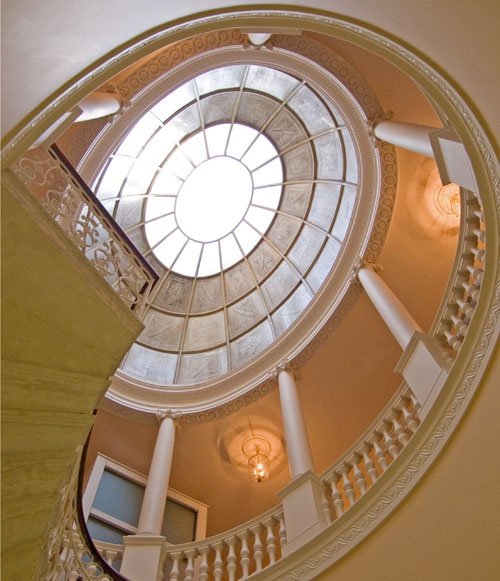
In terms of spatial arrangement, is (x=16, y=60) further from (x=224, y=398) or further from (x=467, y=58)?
(x=224, y=398)

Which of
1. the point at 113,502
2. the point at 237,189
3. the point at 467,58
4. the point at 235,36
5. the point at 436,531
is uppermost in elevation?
the point at 237,189

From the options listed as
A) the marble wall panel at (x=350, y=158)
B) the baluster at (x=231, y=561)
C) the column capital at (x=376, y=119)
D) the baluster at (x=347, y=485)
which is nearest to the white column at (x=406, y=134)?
the column capital at (x=376, y=119)

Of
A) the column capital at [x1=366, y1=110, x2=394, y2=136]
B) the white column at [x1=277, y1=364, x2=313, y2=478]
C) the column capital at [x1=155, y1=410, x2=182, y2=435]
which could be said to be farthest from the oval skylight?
the white column at [x1=277, y1=364, x2=313, y2=478]

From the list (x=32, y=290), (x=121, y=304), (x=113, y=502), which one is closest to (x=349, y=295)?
(x=113, y=502)

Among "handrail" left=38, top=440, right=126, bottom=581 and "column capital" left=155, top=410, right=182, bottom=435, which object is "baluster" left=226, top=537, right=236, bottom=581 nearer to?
"handrail" left=38, top=440, right=126, bottom=581

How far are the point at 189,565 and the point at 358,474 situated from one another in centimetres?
262

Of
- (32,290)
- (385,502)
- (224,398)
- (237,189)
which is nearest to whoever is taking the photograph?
(32,290)

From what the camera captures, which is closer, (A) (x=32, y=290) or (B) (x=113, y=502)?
(A) (x=32, y=290)

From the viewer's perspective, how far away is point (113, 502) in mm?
9281

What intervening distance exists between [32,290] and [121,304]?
2.43 feet

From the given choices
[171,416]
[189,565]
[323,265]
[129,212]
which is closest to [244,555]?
[189,565]

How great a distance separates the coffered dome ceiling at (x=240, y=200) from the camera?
10086mm

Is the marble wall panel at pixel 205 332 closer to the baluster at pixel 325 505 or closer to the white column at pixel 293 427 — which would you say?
the white column at pixel 293 427

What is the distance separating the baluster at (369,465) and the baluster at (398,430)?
→ 46cm
